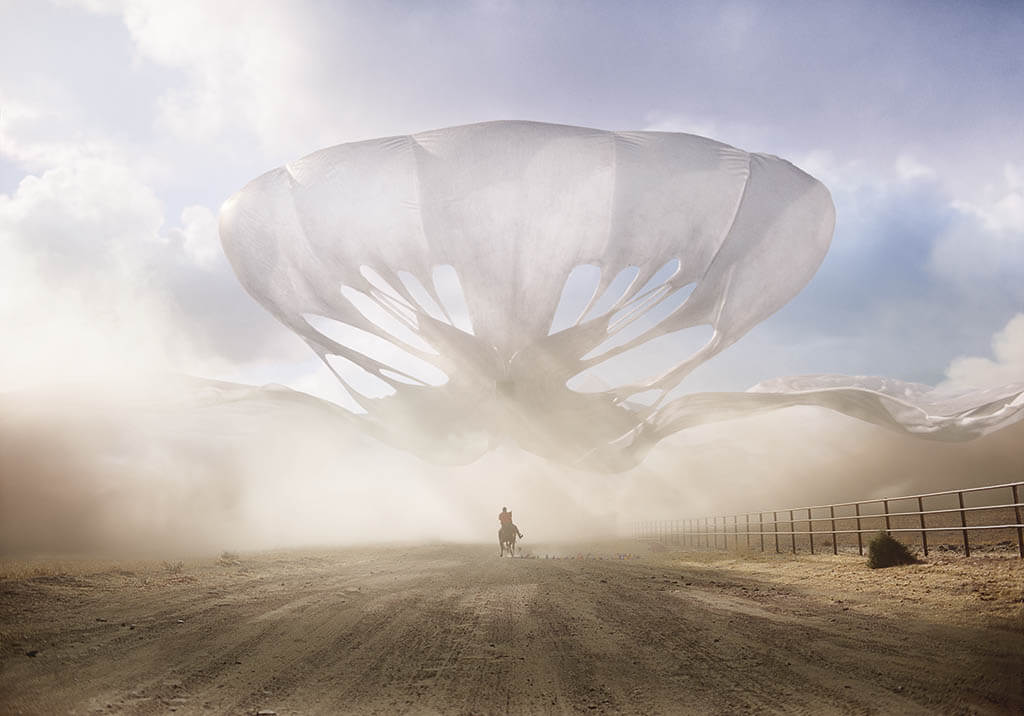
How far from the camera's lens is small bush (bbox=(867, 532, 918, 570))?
47.9 ft

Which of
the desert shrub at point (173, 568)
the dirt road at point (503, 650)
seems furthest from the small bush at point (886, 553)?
the desert shrub at point (173, 568)

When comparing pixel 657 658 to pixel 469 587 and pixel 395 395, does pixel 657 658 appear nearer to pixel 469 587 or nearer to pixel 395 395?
pixel 469 587

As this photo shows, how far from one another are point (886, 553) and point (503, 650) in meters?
11.5

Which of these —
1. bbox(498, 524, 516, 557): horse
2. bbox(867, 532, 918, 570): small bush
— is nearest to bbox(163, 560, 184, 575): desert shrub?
bbox(498, 524, 516, 557): horse

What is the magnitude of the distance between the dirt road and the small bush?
11.2ft

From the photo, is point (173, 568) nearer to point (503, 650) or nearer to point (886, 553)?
point (503, 650)

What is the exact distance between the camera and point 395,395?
34125 mm

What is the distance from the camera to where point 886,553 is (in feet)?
48.3

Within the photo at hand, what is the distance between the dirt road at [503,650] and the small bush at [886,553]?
3.42m

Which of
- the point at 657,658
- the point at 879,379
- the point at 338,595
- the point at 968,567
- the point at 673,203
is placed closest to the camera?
the point at 657,658

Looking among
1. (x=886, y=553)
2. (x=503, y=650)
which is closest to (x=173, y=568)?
(x=503, y=650)

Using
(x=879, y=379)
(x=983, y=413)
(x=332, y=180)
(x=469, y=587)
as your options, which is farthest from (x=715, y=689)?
(x=879, y=379)

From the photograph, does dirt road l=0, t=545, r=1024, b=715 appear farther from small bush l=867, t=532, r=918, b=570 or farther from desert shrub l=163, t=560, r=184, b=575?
small bush l=867, t=532, r=918, b=570

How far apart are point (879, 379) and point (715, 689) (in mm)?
38672
